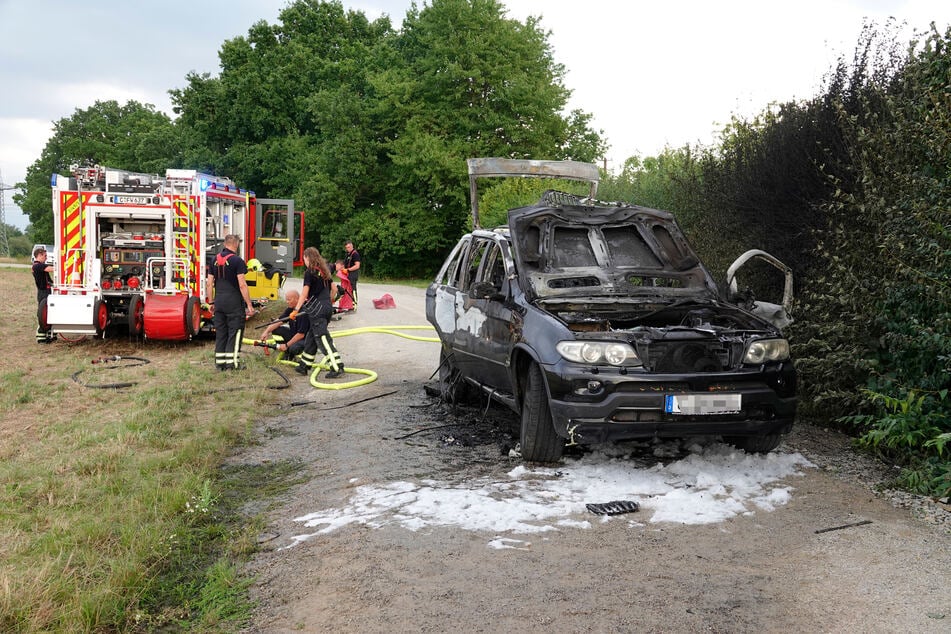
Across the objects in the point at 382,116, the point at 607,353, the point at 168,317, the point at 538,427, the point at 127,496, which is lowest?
the point at 127,496

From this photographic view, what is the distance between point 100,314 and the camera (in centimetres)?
1314

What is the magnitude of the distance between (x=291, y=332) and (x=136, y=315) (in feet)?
10.3

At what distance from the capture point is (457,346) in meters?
7.93

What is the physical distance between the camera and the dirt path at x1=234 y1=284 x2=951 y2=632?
3.59 metres

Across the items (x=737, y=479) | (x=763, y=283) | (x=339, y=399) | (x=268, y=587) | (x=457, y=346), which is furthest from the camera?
(x=763, y=283)

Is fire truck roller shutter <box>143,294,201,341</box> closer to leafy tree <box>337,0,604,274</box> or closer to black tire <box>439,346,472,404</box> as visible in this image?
black tire <box>439,346,472,404</box>

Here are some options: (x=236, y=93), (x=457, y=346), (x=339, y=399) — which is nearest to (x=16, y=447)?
(x=339, y=399)

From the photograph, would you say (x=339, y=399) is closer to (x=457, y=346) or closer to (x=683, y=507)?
(x=457, y=346)

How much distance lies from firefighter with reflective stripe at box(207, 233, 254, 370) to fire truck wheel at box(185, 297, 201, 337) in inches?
96.1

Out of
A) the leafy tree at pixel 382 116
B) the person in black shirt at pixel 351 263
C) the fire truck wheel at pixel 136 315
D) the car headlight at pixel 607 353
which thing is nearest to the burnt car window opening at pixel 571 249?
the car headlight at pixel 607 353

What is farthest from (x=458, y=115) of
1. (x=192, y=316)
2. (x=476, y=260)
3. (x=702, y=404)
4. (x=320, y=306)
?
(x=702, y=404)

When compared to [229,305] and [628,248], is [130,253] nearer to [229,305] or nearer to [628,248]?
[229,305]

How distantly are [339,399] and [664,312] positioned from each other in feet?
13.8

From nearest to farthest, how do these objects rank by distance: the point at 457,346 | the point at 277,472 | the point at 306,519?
the point at 306,519, the point at 277,472, the point at 457,346
